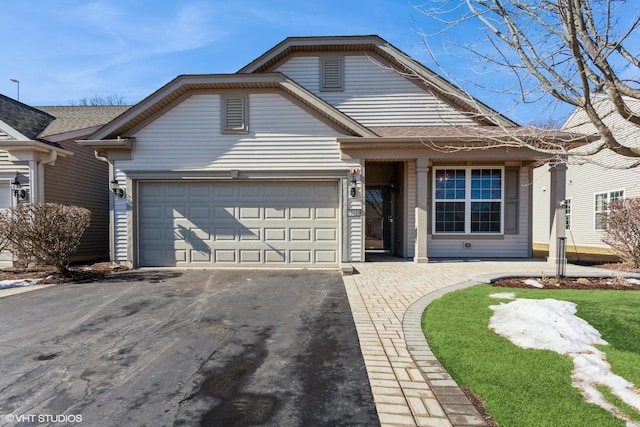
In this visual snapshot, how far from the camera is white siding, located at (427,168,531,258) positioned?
10.5 meters

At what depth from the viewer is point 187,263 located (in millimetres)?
9586

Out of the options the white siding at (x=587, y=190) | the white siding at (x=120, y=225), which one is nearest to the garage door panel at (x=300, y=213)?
the white siding at (x=120, y=225)

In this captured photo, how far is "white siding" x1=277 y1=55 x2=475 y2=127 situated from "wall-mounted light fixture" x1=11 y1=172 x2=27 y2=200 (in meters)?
9.29

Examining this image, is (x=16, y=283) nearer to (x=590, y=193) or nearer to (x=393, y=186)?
(x=393, y=186)

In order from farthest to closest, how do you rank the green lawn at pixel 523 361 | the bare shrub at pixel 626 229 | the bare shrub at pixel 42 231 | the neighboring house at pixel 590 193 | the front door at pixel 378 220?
the neighboring house at pixel 590 193 < the front door at pixel 378 220 < the bare shrub at pixel 626 229 < the bare shrub at pixel 42 231 < the green lawn at pixel 523 361

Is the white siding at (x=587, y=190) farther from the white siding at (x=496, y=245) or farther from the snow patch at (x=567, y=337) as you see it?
the snow patch at (x=567, y=337)

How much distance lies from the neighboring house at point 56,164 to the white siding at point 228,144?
10.2ft

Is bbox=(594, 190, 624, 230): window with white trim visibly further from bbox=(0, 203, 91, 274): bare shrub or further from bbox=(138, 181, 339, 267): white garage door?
bbox=(0, 203, 91, 274): bare shrub

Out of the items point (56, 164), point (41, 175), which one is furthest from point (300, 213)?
point (56, 164)

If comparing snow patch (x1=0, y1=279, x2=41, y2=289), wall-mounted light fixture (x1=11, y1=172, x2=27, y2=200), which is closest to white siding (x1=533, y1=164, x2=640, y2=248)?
snow patch (x1=0, y1=279, x2=41, y2=289)

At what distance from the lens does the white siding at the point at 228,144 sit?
9.50 metres

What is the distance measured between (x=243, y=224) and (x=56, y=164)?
263 inches

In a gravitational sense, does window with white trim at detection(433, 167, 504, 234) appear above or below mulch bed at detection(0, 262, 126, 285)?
above

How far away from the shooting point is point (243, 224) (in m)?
9.55
